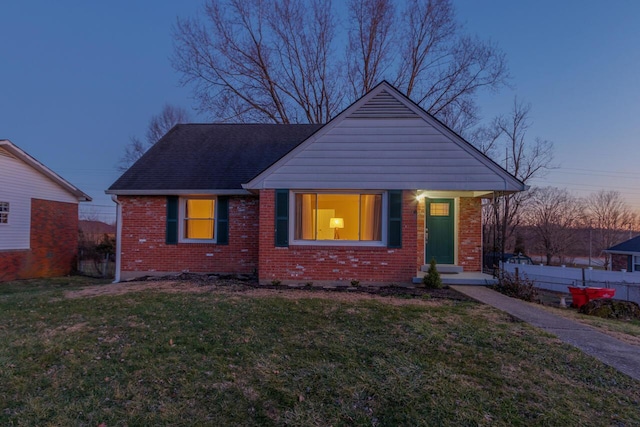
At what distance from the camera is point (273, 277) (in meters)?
8.47

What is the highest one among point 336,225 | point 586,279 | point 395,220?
point 395,220

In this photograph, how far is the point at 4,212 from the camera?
13180mm

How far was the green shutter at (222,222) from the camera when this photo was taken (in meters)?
9.88

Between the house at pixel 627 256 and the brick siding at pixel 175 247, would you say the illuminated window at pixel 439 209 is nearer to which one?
the brick siding at pixel 175 247

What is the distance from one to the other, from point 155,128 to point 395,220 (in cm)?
2771

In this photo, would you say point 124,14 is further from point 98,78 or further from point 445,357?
point 445,357

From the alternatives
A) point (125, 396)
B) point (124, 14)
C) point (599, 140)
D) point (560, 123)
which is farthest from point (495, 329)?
point (124, 14)

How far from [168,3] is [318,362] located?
66.7ft

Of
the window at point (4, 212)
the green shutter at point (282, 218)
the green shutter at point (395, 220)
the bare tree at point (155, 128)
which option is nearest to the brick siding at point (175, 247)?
the green shutter at point (282, 218)

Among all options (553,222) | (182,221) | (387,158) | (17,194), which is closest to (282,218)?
(387,158)

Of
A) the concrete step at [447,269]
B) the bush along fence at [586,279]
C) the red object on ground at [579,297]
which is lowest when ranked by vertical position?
the bush along fence at [586,279]

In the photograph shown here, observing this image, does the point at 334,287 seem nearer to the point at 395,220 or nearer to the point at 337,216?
the point at 337,216

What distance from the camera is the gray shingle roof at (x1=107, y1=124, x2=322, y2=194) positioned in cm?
992

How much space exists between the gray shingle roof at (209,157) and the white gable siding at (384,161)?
4.59ft
